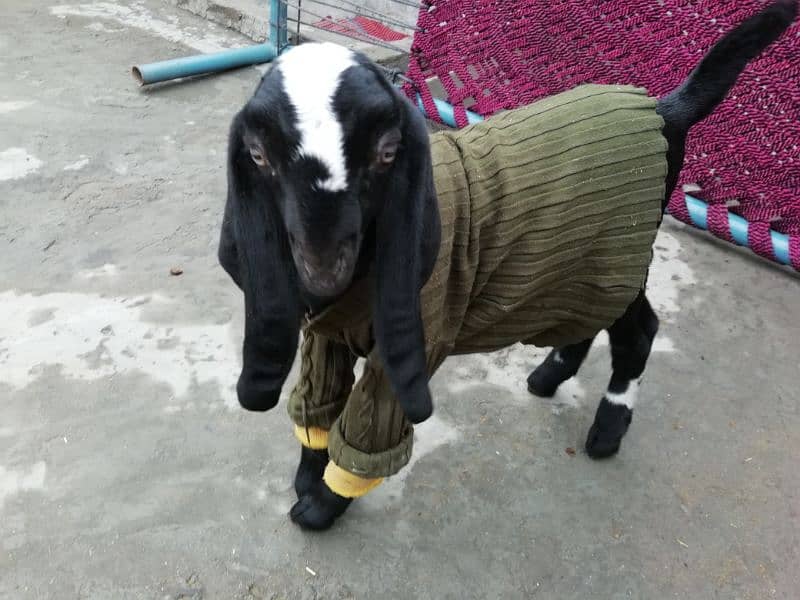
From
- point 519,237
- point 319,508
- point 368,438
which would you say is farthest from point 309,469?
point 519,237

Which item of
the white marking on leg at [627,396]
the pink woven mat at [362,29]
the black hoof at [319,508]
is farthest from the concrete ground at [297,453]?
the pink woven mat at [362,29]

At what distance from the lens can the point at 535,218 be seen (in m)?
1.40

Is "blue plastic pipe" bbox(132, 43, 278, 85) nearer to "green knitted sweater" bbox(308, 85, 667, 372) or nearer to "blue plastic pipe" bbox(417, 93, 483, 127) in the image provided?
"blue plastic pipe" bbox(417, 93, 483, 127)

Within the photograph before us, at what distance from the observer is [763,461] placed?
6.84ft

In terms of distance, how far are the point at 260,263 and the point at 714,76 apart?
1176mm

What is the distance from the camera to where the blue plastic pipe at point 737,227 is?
2945 millimetres

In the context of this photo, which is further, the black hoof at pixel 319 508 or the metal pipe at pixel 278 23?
the metal pipe at pixel 278 23

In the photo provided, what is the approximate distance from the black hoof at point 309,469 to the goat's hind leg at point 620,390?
2.75 feet

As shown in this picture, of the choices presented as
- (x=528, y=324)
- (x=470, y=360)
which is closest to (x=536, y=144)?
(x=528, y=324)

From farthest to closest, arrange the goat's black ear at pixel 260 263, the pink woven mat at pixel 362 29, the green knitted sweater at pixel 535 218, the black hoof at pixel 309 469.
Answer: the pink woven mat at pixel 362 29 → the black hoof at pixel 309 469 → the green knitted sweater at pixel 535 218 → the goat's black ear at pixel 260 263

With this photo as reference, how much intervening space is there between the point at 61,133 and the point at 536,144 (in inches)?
111

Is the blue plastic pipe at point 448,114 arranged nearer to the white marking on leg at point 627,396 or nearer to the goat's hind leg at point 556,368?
the goat's hind leg at point 556,368

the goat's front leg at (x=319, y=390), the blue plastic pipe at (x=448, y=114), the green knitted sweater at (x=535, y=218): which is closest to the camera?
the green knitted sweater at (x=535, y=218)

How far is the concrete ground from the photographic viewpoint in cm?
168
